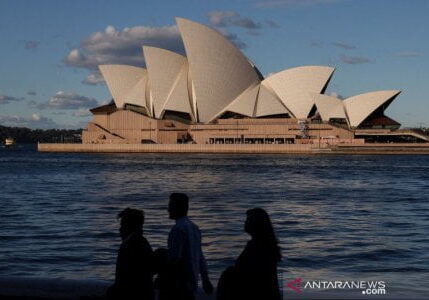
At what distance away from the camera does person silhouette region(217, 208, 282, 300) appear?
4230 mm

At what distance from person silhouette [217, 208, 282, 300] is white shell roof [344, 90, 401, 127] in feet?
264

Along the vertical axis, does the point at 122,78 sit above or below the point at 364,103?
above

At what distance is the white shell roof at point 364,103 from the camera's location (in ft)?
269

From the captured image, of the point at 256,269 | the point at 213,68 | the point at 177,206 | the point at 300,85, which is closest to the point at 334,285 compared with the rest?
the point at 177,206

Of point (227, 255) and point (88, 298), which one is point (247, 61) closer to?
point (227, 255)

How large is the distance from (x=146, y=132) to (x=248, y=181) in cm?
5947

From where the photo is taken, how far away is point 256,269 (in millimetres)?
4254

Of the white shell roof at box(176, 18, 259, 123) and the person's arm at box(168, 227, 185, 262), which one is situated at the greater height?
the white shell roof at box(176, 18, 259, 123)

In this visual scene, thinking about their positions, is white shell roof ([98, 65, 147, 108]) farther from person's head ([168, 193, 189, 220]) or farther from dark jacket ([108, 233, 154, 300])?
dark jacket ([108, 233, 154, 300])

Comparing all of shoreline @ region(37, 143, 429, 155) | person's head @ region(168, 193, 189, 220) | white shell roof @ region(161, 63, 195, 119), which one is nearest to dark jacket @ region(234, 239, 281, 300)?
person's head @ region(168, 193, 189, 220)

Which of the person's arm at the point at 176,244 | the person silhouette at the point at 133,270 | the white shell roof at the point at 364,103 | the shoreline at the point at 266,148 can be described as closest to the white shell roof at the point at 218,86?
the white shell roof at the point at 364,103

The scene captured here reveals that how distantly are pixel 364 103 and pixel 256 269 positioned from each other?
268 feet

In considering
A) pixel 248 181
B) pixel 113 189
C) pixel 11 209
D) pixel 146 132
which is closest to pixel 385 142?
pixel 146 132

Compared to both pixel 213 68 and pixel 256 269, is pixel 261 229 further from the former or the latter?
pixel 213 68
